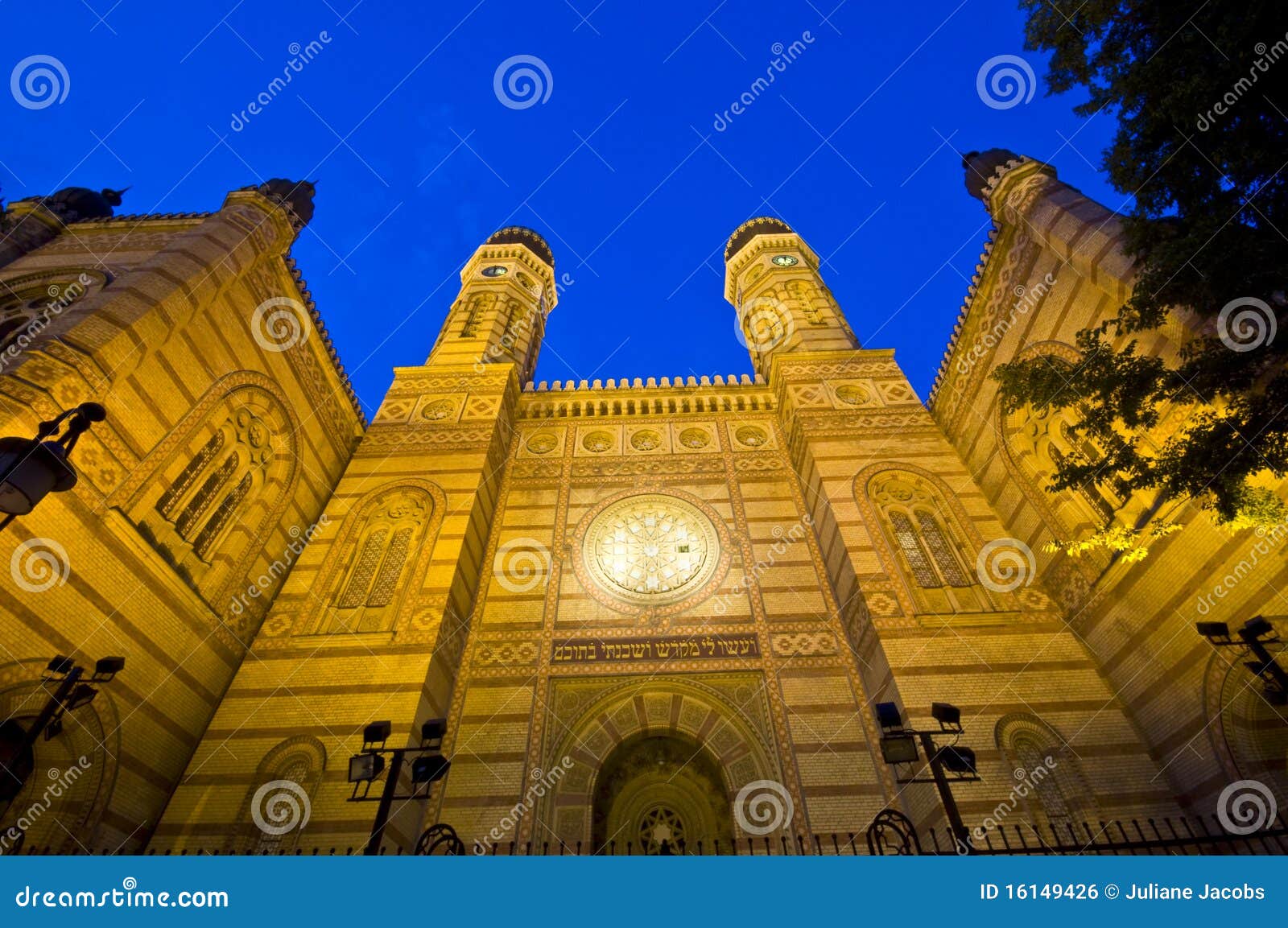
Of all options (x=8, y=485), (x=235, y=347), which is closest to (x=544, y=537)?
(x=235, y=347)

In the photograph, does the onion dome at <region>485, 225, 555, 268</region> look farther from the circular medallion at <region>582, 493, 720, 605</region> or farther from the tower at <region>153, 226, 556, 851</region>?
the circular medallion at <region>582, 493, 720, 605</region>

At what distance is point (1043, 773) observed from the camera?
730 cm

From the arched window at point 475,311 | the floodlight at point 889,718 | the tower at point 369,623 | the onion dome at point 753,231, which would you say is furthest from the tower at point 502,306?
the floodlight at point 889,718

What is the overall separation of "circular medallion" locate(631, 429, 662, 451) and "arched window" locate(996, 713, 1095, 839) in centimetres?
805

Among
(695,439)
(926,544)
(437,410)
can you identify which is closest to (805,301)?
(695,439)

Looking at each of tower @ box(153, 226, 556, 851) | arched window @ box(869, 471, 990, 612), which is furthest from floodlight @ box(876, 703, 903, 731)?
tower @ box(153, 226, 556, 851)

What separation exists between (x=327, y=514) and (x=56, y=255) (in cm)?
543

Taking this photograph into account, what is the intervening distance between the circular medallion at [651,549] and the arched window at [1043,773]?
4815mm

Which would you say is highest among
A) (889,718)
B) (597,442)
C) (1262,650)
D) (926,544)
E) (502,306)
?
(502,306)

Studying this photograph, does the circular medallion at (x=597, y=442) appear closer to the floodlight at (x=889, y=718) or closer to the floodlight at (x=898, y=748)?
the floodlight at (x=889, y=718)

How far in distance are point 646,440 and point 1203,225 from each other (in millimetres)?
9762

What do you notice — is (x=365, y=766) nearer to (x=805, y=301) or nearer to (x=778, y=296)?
(x=805, y=301)

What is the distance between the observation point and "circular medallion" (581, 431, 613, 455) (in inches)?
517

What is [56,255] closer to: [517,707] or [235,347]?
[235,347]
